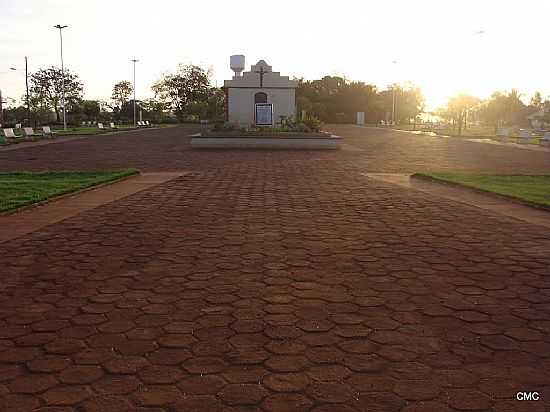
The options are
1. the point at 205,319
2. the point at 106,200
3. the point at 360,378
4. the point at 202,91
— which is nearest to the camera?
the point at 360,378

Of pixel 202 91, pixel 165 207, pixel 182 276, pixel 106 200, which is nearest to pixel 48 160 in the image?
pixel 106 200

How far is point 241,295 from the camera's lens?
15.4 ft

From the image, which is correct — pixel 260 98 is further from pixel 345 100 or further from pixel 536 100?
pixel 536 100

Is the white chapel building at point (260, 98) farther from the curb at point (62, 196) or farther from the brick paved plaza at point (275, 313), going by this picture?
the brick paved plaza at point (275, 313)

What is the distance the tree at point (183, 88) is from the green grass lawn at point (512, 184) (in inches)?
3046

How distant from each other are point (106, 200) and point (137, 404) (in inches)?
294

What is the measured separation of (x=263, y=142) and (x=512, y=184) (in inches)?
600

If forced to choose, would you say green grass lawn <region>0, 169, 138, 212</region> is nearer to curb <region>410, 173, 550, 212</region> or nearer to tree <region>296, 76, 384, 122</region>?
curb <region>410, 173, 550, 212</region>

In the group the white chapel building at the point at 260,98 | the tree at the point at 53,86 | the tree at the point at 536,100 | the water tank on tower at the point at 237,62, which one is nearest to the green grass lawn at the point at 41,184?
the white chapel building at the point at 260,98

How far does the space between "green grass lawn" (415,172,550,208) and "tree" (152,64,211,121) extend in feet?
254

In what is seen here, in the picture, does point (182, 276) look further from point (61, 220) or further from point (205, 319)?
point (61, 220)

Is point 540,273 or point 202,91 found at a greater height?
point 202,91

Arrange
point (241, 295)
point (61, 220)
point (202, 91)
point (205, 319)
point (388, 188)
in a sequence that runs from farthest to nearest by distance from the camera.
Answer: point (202, 91)
point (388, 188)
point (61, 220)
point (241, 295)
point (205, 319)

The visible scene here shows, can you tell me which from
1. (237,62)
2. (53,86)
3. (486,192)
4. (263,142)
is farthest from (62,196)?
(53,86)
